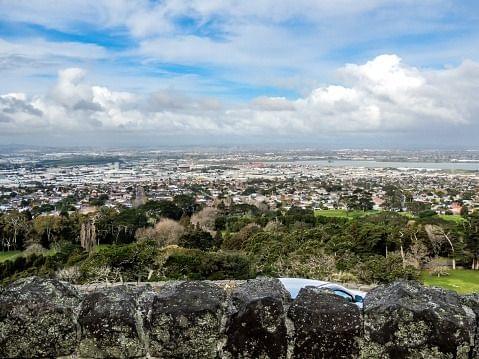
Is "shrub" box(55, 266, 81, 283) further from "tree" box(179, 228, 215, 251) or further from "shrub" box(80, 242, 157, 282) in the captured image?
"tree" box(179, 228, 215, 251)

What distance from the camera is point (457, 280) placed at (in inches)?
1141

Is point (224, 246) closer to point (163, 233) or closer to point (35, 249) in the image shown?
point (163, 233)

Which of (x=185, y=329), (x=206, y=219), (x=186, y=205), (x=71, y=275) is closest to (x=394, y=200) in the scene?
(x=186, y=205)

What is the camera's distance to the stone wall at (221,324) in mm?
2656

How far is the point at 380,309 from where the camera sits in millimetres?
2682

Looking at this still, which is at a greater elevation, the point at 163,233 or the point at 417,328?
the point at 417,328

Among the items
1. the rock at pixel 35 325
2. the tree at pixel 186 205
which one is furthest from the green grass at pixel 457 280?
the tree at pixel 186 205

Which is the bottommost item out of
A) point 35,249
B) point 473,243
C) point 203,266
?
point 35,249

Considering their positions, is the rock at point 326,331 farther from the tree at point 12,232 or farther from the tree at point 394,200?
the tree at point 394,200

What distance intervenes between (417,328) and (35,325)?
91.2 inches

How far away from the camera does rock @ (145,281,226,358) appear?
2725 mm

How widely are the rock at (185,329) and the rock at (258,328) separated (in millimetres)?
102

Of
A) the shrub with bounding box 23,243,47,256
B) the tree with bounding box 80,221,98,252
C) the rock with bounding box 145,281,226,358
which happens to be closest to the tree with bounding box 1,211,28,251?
the shrub with bounding box 23,243,47,256

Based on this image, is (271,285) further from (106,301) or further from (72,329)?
(72,329)
